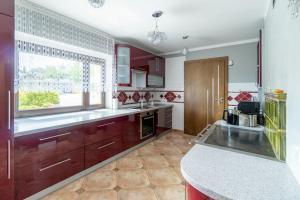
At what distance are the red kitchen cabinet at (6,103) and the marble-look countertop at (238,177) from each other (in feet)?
4.67

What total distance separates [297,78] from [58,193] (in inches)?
88.6

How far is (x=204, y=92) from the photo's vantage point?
12.7 ft

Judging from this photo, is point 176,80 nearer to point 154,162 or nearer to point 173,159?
point 173,159

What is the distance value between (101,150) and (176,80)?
109 inches

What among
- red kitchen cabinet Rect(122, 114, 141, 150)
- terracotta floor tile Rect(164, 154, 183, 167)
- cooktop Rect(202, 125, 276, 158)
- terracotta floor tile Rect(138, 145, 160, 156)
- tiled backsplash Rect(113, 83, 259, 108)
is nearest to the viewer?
cooktop Rect(202, 125, 276, 158)

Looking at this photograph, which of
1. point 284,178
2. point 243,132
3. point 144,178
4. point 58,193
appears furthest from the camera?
point 144,178

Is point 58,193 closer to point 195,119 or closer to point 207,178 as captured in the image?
point 207,178

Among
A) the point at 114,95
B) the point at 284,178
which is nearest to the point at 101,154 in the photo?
the point at 114,95

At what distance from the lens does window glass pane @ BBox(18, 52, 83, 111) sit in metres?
1.96

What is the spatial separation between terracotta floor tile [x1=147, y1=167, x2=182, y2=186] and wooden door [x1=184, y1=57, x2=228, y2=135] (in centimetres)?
191

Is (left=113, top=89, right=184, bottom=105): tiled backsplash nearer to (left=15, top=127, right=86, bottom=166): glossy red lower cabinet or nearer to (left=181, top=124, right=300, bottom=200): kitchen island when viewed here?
(left=15, top=127, right=86, bottom=166): glossy red lower cabinet

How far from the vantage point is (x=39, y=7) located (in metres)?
2.00

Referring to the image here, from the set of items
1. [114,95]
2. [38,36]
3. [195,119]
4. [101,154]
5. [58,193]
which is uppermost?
[38,36]

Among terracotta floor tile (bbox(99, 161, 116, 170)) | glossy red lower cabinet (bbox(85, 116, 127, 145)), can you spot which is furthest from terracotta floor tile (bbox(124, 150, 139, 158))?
glossy red lower cabinet (bbox(85, 116, 127, 145))
